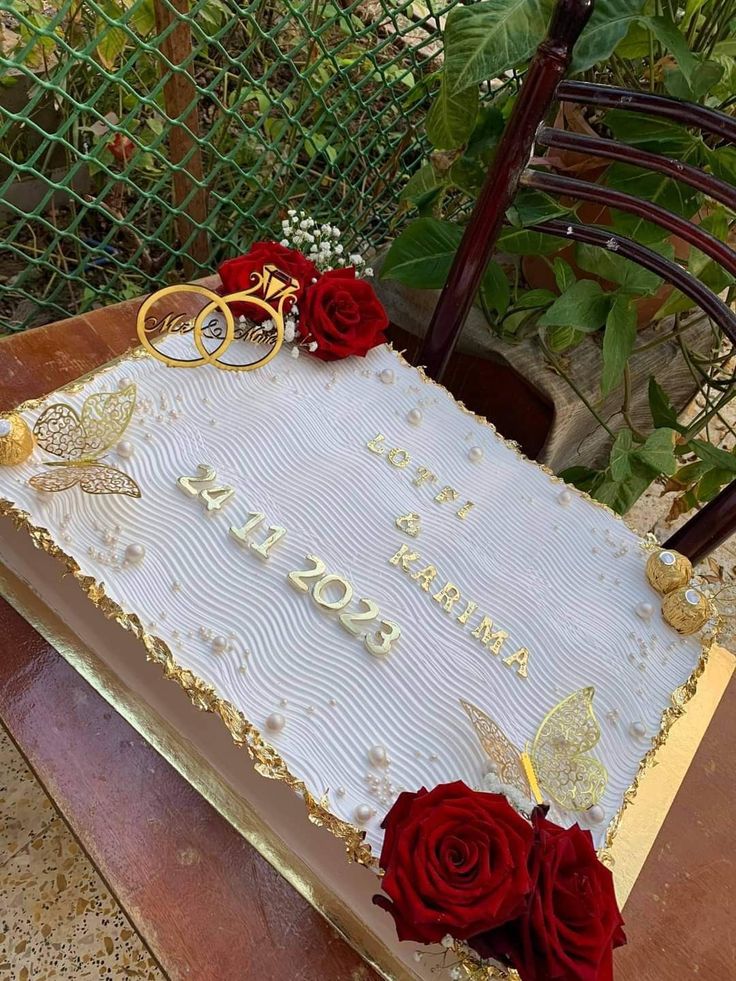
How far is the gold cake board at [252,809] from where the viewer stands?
1.89ft

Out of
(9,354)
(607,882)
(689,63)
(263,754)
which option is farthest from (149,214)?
(607,882)

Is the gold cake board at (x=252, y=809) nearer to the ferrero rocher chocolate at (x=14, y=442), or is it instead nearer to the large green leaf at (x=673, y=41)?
the ferrero rocher chocolate at (x=14, y=442)

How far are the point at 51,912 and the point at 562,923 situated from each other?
0.80 m

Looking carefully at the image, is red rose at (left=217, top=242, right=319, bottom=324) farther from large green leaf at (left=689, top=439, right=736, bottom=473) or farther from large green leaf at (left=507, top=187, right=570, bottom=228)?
large green leaf at (left=689, top=439, right=736, bottom=473)

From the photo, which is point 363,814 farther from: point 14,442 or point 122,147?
point 122,147

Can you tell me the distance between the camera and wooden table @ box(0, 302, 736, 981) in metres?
0.59

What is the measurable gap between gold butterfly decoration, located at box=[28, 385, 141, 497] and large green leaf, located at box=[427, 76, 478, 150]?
561 millimetres

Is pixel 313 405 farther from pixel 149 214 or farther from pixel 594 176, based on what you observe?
pixel 149 214

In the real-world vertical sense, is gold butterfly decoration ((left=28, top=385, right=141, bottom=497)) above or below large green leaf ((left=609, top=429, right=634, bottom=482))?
below

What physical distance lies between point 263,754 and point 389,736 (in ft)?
0.33

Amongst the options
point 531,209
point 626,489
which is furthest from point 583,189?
point 626,489

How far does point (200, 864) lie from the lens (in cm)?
62

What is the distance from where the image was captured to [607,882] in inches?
20.2

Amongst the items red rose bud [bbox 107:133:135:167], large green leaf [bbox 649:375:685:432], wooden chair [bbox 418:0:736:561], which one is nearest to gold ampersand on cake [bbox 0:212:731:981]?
wooden chair [bbox 418:0:736:561]
